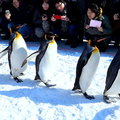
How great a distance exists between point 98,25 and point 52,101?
1730 millimetres

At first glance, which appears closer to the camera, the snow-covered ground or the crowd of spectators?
the snow-covered ground

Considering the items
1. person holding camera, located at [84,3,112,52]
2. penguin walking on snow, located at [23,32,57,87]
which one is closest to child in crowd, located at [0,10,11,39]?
person holding camera, located at [84,3,112,52]

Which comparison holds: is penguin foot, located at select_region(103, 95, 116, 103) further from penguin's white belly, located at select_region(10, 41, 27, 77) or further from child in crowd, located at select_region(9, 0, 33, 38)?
child in crowd, located at select_region(9, 0, 33, 38)

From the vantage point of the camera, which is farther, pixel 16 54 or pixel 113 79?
pixel 16 54

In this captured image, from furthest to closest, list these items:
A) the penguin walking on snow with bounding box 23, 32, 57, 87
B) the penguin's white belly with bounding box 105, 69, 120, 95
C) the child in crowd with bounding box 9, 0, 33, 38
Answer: the child in crowd with bounding box 9, 0, 33, 38 < the penguin walking on snow with bounding box 23, 32, 57, 87 < the penguin's white belly with bounding box 105, 69, 120, 95

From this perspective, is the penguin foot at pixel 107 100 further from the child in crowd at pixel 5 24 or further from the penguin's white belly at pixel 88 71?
the child in crowd at pixel 5 24

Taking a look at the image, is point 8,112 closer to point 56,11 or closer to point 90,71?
point 90,71

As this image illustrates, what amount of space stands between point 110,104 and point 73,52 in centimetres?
177

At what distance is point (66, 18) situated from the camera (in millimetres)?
5168

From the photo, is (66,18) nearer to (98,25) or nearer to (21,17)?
(98,25)

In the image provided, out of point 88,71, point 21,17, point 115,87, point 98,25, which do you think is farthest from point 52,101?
point 21,17

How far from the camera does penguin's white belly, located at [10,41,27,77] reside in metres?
3.87

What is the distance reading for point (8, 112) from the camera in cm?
323

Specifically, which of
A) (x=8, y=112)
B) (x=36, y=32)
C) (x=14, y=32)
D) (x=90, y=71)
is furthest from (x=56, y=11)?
(x=8, y=112)
